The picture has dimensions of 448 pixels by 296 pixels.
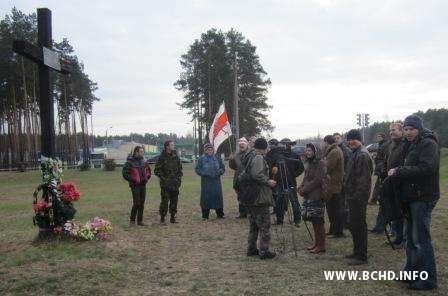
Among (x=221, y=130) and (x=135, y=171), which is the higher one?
(x=221, y=130)

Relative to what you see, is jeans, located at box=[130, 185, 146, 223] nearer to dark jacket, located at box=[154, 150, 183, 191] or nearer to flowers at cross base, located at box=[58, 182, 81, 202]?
dark jacket, located at box=[154, 150, 183, 191]

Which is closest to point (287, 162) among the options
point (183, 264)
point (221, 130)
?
point (183, 264)

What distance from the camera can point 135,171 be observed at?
10844mm

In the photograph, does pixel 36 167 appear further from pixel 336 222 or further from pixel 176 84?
pixel 336 222

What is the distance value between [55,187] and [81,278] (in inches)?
113

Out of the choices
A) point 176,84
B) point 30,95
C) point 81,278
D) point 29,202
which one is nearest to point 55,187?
point 81,278

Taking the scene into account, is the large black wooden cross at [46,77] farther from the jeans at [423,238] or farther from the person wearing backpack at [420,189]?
the jeans at [423,238]

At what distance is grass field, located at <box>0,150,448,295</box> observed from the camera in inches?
228

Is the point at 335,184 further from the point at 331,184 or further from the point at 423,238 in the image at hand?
the point at 423,238

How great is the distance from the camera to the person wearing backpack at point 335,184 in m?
8.55

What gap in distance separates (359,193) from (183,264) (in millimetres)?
2575

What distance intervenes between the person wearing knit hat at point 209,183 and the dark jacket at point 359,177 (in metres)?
5.49

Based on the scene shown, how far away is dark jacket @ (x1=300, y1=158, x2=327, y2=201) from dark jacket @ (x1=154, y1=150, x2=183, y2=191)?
4.12 metres

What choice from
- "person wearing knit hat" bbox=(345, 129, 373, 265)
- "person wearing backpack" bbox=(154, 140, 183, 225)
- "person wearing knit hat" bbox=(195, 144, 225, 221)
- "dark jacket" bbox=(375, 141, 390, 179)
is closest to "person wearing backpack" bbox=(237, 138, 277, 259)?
"person wearing knit hat" bbox=(345, 129, 373, 265)
